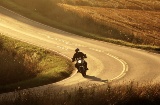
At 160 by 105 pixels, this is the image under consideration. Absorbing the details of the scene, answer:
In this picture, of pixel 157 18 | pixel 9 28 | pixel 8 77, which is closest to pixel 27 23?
pixel 9 28

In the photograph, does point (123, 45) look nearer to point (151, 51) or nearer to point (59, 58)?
point (151, 51)

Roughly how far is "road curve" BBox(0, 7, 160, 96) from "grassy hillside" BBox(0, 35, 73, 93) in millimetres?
984

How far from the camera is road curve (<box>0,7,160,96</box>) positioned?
25903 mm

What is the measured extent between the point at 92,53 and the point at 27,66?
752cm

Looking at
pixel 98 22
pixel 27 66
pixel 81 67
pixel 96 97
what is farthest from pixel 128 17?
pixel 96 97

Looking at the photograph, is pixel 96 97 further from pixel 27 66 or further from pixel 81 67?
Answer: pixel 27 66

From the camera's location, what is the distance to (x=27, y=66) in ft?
91.5

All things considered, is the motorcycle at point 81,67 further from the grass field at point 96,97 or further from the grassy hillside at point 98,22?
the grassy hillside at point 98,22

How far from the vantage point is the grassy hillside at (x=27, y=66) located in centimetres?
2441

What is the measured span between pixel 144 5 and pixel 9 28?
38.7 metres

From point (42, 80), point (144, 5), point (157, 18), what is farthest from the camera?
point (144, 5)

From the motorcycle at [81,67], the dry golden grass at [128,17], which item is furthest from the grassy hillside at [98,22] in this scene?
the motorcycle at [81,67]

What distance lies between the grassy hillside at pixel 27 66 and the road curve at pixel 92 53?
0.98 meters

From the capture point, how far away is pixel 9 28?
40.5 m
